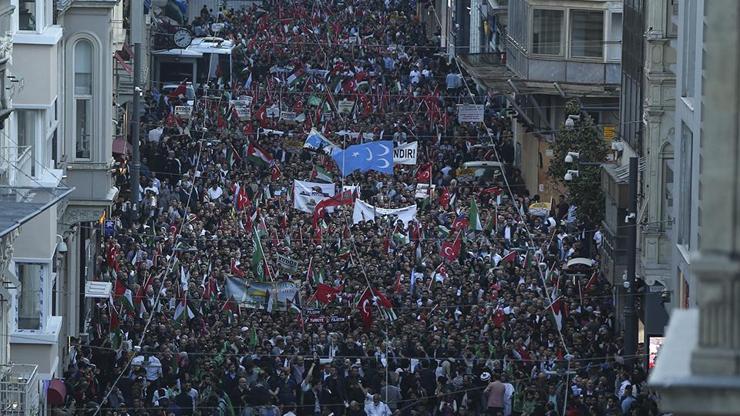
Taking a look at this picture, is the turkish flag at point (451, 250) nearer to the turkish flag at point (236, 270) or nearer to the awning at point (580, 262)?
the awning at point (580, 262)

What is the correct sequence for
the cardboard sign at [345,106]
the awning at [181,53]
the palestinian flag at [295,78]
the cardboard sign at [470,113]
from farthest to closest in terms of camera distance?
the awning at [181,53] < the palestinian flag at [295,78] < the cardboard sign at [345,106] < the cardboard sign at [470,113]

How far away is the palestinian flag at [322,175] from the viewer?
59.6 m

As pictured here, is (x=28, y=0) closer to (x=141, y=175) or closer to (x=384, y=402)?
(x=384, y=402)

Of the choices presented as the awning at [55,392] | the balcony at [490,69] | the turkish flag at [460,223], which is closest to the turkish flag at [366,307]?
the awning at [55,392]

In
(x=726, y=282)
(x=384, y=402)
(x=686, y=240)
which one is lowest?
(x=384, y=402)

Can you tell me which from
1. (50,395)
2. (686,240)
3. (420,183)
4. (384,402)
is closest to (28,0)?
(50,395)

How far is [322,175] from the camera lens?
59750 millimetres

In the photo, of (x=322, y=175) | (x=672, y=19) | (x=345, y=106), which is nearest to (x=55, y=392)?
(x=672, y=19)

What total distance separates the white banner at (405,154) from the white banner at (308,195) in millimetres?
5435

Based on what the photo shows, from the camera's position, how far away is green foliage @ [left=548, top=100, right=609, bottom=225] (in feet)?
174

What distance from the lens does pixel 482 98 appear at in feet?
271

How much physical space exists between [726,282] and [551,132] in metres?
53.0

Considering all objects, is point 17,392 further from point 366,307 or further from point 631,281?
point 631,281

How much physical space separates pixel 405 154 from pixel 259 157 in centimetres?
562
